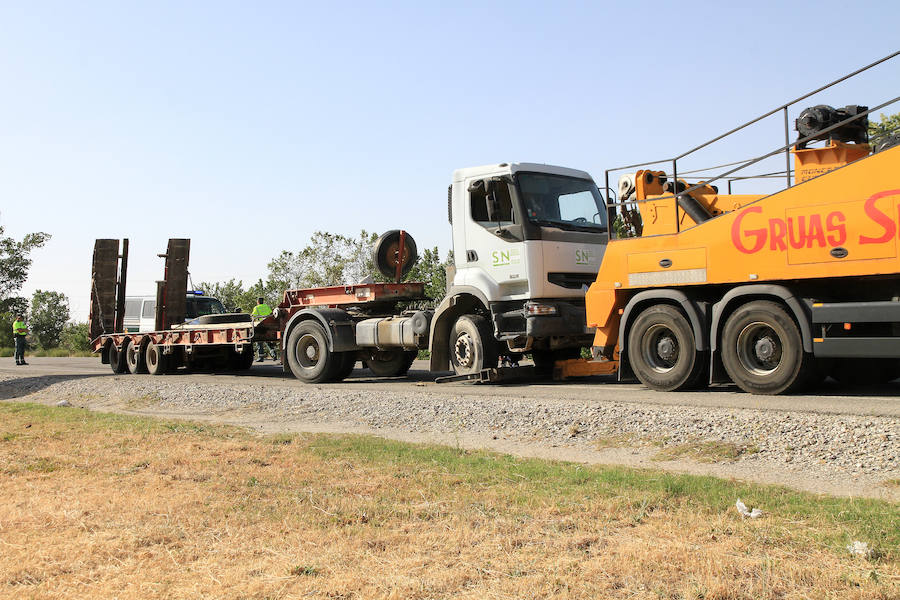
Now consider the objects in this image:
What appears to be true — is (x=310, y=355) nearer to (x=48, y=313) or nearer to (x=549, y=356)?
(x=549, y=356)

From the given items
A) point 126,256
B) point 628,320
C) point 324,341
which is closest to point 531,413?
point 628,320

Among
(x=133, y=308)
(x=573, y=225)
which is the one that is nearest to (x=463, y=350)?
(x=573, y=225)

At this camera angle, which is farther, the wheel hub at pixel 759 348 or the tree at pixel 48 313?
the tree at pixel 48 313

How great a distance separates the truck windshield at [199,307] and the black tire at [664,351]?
1353cm

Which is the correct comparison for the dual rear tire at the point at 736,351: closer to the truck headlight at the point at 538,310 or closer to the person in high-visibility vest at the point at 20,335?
the truck headlight at the point at 538,310

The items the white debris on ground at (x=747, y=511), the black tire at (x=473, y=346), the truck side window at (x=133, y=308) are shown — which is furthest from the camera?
the truck side window at (x=133, y=308)

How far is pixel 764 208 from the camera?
8922 mm

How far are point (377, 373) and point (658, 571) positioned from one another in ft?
40.8

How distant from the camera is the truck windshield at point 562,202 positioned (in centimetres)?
1192

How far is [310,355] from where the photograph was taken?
1518 cm

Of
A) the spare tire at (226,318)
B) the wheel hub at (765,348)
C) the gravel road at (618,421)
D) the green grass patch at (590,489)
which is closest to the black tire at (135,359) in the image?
the spare tire at (226,318)

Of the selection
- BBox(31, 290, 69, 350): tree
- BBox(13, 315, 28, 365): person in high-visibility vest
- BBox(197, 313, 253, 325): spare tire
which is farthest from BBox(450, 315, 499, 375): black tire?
BBox(31, 290, 69, 350): tree

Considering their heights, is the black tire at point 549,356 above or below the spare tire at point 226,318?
below

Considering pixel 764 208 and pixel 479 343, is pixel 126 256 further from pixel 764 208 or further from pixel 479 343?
pixel 764 208
